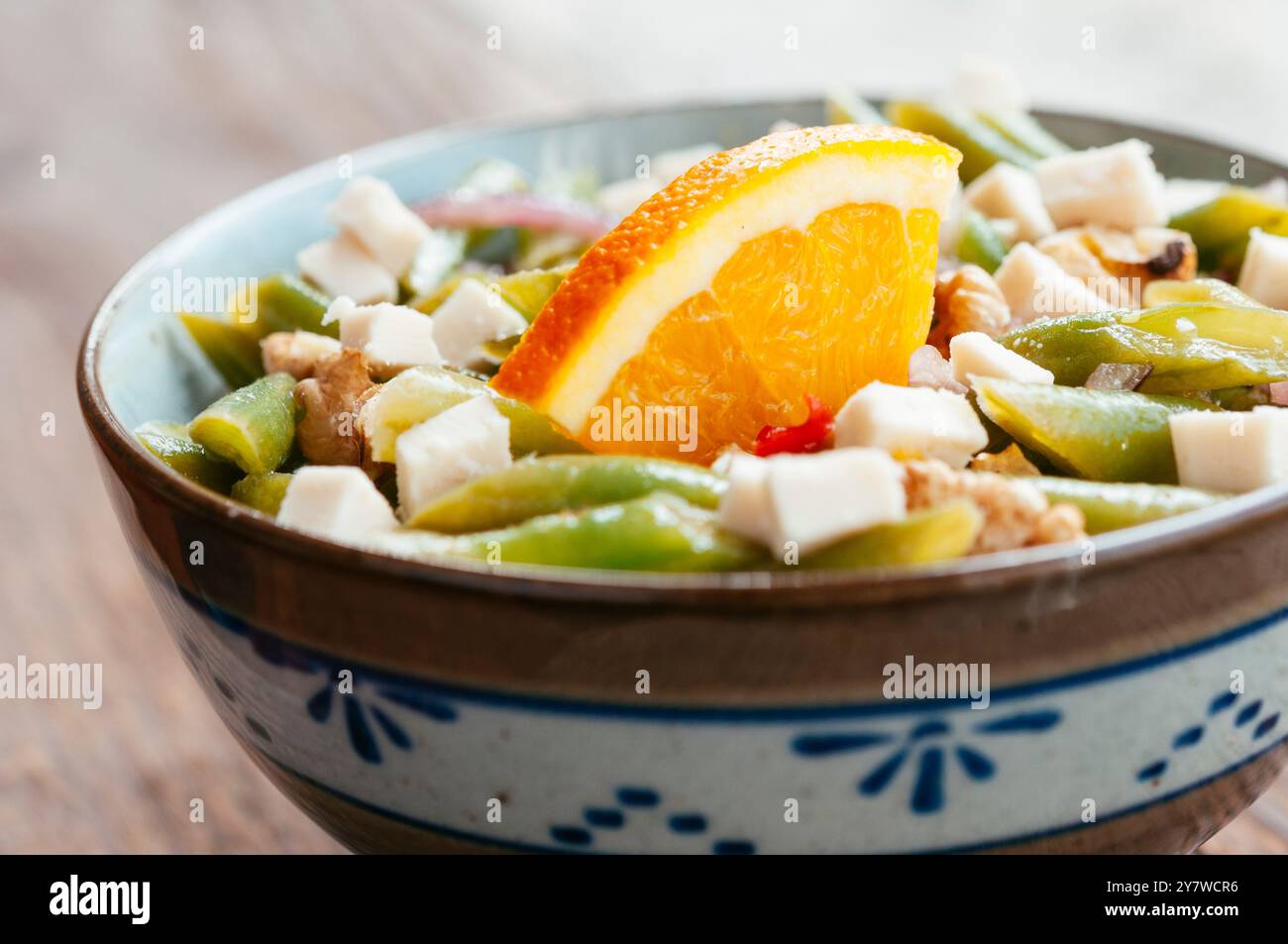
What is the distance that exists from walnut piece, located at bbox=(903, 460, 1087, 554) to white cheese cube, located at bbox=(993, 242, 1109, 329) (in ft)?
1.85

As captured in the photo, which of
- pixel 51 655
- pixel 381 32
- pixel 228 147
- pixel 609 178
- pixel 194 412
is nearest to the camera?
pixel 194 412

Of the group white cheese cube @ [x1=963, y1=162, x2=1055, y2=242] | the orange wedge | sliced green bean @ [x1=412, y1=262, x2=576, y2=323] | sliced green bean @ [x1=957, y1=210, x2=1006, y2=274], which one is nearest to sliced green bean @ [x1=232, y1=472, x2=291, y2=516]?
the orange wedge

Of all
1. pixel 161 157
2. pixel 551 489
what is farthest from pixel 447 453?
pixel 161 157

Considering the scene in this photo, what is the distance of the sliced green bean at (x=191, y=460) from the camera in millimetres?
1713

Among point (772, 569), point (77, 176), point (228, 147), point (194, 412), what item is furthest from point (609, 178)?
point (77, 176)

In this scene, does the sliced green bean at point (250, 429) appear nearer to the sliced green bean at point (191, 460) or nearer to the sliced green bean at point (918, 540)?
the sliced green bean at point (191, 460)

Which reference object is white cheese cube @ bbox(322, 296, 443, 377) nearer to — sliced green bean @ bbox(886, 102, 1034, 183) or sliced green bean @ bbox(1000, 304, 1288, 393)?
sliced green bean @ bbox(1000, 304, 1288, 393)

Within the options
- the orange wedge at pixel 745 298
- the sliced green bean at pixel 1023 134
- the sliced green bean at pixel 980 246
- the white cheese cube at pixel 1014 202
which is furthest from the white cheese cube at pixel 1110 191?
the orange wedge at pixel 745 298

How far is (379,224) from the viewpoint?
214 cm

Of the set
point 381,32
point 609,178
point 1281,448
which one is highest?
point 381,32

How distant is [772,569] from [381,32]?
3.82m

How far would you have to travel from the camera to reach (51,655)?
245 cm

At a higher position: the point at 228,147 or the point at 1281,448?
the point at 228,147
